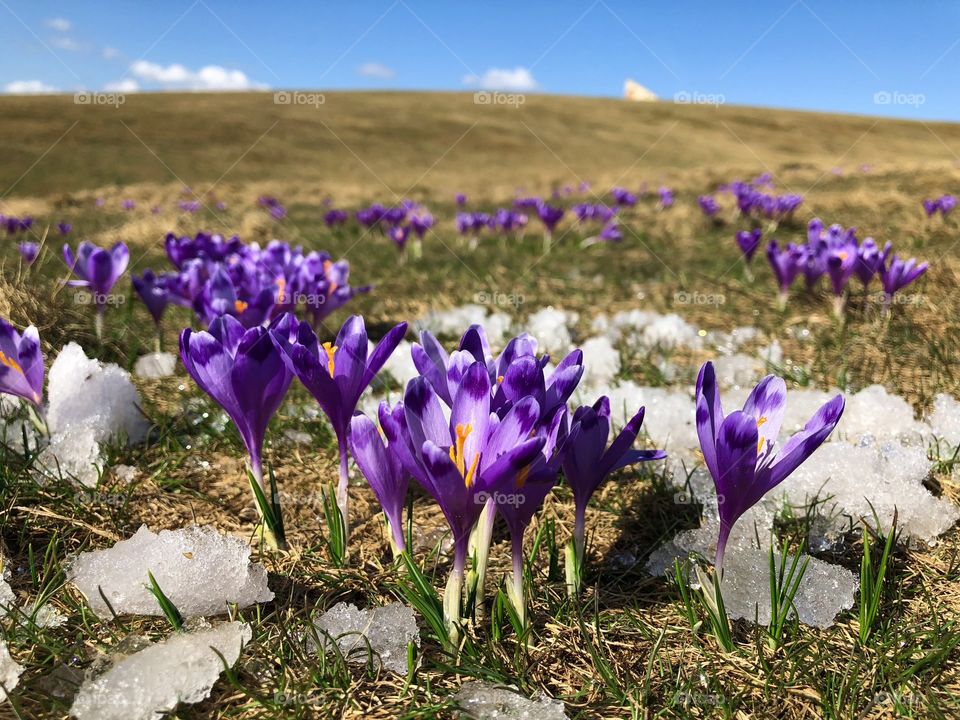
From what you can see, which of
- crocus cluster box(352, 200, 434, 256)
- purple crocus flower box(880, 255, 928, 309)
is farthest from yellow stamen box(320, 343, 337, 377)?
crocus cluster box(352, 200, 434, 256)

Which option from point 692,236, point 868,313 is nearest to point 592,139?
point 692,236

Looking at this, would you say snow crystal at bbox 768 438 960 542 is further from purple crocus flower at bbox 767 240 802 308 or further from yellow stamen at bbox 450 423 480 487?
purple crocus flower at bbox 767 240 802 308

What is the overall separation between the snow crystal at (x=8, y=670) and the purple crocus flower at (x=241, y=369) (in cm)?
69

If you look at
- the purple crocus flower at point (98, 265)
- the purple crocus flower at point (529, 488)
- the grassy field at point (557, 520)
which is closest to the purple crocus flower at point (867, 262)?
the grassy field at point (557, 520)

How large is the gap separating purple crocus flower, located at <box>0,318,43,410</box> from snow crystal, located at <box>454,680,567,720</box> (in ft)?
5.95

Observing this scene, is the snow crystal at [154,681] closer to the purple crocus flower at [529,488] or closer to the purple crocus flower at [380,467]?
the purple crocus flower at [380,467]

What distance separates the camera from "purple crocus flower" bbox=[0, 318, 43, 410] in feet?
7.48

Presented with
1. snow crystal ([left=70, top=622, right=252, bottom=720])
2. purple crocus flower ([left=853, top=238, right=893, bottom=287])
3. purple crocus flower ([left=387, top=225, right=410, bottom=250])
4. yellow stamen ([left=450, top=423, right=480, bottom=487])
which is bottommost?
snow crystal ([left=70, top=622, right=252, bottom=720])

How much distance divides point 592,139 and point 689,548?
54.2m

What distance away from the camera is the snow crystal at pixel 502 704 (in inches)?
56.4

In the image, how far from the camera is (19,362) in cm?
230

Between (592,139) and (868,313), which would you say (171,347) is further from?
(592,139)

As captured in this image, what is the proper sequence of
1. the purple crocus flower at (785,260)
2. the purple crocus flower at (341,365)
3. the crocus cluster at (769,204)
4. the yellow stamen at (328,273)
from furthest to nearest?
the crocus cluster at (769,204) → the purple crocus flower at (785,260) → the yellow stamen at (328,273) → the purple crocus flower at (341,365)

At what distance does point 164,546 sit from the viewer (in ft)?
5.79
